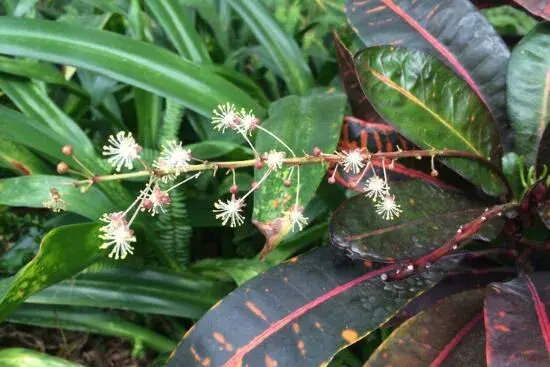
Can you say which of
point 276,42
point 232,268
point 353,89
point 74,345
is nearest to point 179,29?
point 276,42

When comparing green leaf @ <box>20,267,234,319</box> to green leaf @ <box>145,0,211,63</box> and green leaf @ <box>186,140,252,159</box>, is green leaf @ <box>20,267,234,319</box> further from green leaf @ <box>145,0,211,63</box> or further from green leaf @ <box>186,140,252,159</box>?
green leaf @ <box>145,0,211,63</box>

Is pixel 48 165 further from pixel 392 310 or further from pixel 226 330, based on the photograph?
pixel 392 310

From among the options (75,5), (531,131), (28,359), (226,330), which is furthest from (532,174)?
(75,5)

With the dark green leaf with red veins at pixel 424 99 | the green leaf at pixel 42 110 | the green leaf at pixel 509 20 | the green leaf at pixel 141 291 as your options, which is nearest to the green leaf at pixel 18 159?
the green leaf at pixel 42 110

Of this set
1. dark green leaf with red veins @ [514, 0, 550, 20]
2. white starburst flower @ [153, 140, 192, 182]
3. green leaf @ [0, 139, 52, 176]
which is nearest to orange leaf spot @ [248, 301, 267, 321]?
white starburst flower @ [153, 140, 192, 182]

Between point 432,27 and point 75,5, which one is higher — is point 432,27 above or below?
below
